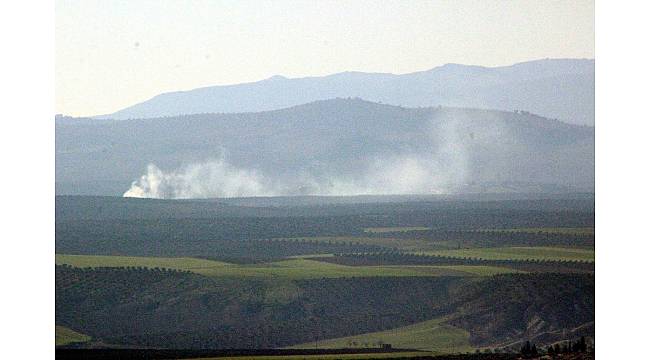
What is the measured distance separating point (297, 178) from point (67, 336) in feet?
13.7

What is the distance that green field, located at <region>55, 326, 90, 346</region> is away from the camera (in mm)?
15312

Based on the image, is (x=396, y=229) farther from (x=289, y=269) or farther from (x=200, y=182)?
(x=200, y=182)

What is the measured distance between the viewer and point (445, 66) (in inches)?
624

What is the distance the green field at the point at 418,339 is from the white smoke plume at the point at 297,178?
214cm

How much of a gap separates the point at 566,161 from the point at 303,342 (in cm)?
483

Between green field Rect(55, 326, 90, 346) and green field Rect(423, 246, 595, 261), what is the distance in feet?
17.4

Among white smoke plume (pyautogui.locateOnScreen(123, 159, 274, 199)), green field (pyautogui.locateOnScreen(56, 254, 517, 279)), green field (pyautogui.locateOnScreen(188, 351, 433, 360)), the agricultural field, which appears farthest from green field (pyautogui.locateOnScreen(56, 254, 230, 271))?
green field (pyautogui.locateOnScreen(188, 351, 433, 360))

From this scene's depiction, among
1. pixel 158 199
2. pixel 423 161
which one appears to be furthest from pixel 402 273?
pixel 158 199

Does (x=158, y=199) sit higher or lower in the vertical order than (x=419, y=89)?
lower

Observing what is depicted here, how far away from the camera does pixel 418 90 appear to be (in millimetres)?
16219

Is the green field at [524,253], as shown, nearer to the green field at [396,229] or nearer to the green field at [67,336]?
the green field at [396,229]

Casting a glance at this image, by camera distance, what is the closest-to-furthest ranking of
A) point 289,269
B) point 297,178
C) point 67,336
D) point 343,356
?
1. point 343,356
2. point 67,336
3. point 289,269
4. point 297,178

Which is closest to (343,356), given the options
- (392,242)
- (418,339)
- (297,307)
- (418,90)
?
(418,339)
